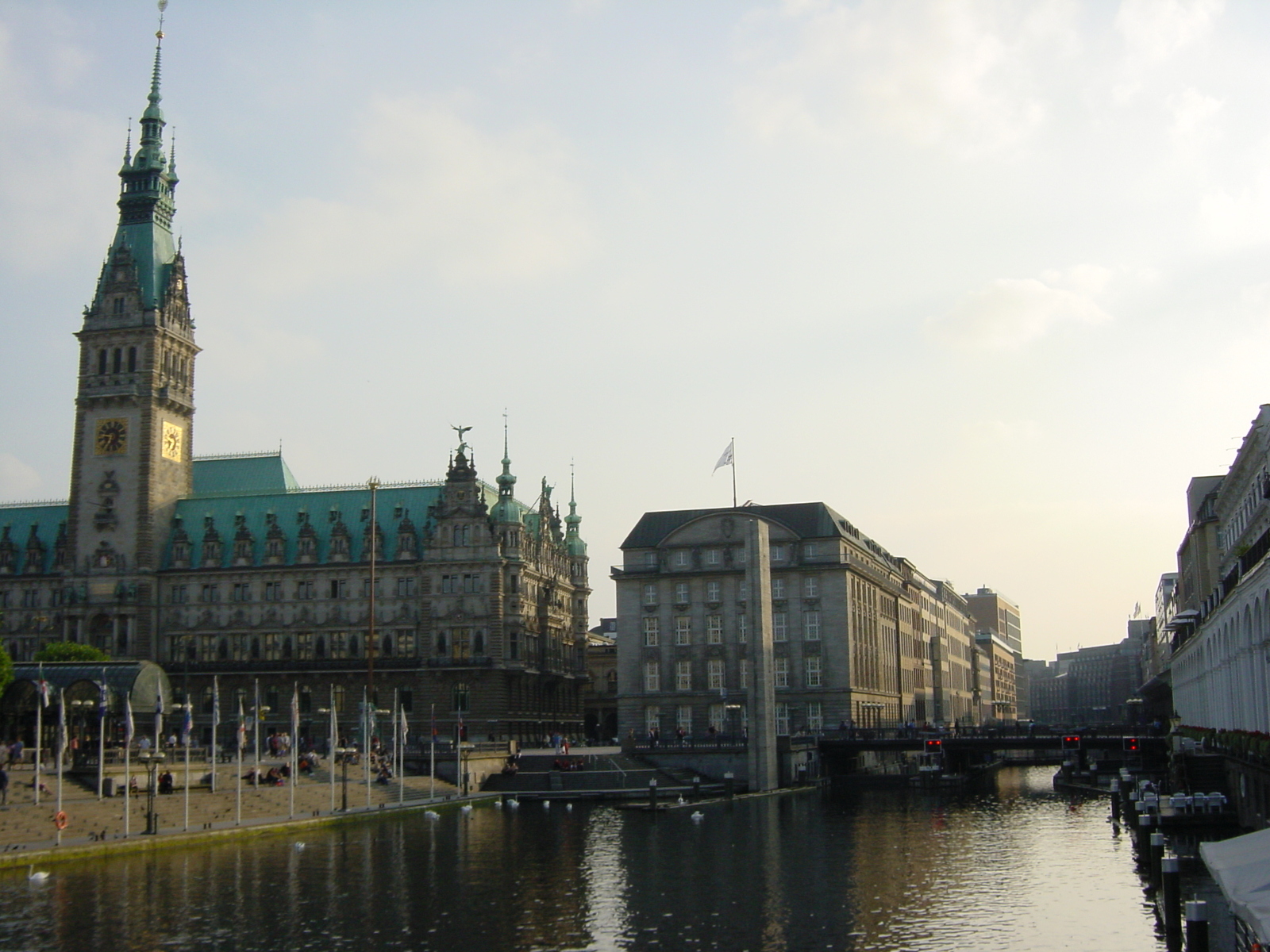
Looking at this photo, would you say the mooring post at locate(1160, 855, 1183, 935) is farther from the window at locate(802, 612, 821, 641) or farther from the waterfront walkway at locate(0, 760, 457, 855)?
the window at locate(802, 612, 821, 641)

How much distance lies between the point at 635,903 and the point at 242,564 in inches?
4231

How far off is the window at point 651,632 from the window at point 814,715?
16214 mm

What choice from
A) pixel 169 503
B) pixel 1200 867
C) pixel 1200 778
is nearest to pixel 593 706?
pixel 169 503

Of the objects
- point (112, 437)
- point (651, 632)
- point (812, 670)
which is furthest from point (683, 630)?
point (112, 437)

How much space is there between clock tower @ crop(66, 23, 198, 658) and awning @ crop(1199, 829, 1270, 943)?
133 m

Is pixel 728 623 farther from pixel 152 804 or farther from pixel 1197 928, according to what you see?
pixel 1197 928

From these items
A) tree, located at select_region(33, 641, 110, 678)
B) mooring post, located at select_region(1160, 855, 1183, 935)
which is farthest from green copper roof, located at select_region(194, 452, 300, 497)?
mooring post, located at select_region(1160, 855, 1183, 935)

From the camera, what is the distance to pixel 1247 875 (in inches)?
1146

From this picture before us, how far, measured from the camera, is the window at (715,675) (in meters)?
133

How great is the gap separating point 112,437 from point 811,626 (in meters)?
77.6

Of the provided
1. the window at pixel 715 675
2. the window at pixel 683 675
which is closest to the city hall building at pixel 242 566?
the window at pixel 683 675

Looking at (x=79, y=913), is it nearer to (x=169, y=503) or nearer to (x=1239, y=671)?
(x=1239, y=671)

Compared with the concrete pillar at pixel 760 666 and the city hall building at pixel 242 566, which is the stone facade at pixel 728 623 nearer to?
the city hall building at pixel 242 566

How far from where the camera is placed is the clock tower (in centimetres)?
14838
